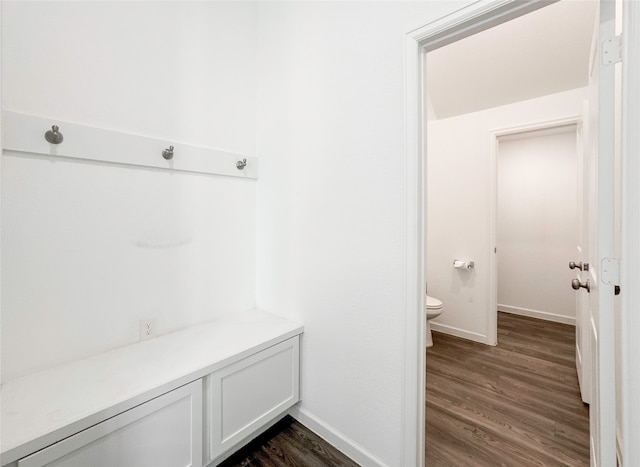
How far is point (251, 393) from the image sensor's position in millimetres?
1445

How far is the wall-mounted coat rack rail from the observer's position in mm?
1134

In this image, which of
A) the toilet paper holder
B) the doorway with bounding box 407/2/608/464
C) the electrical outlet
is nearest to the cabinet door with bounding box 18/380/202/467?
the electrical outlet

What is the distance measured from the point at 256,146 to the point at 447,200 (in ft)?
7.06

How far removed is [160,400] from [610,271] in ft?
5.28

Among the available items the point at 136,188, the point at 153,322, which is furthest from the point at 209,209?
the point at 153,322

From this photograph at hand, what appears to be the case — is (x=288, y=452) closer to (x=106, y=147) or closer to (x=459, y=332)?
(x=106, y=147)

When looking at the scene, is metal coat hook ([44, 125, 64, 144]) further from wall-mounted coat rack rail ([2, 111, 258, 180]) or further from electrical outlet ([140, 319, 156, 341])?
electrical outlet ([140, 319, 156, 341])

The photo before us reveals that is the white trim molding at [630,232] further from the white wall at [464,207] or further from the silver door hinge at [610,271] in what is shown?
the white wall at [464,207]

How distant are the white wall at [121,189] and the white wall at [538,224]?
320cm

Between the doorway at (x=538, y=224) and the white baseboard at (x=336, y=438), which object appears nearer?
the white baseboard at (x=336, y=438)

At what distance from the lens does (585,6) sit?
70.8 inches

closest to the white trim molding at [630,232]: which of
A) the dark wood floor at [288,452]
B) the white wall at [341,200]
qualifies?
the white wall at [341,200]

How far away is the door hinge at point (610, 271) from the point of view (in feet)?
2.79

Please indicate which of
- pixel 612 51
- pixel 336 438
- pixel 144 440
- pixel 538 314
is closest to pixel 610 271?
pixel 612 51
